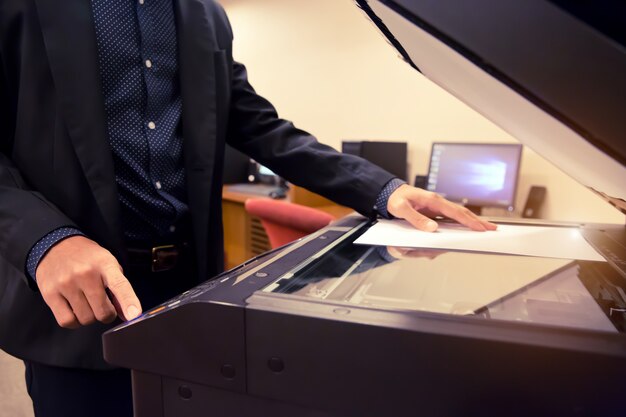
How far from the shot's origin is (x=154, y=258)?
811 millimetres

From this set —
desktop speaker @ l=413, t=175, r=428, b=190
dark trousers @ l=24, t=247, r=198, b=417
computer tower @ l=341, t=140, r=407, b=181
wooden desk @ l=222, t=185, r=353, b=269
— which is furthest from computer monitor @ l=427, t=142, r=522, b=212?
dark trousers @ l=24, t=247, r=198, b=417

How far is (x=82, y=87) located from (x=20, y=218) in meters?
0.24

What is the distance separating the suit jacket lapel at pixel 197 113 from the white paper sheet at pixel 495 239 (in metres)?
0.33

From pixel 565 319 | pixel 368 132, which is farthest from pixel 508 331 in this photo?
pixel 368 132

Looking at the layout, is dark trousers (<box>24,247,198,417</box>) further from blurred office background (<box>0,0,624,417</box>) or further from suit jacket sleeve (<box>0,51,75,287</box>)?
blurred office background (<box>0,0,624,417</box>)

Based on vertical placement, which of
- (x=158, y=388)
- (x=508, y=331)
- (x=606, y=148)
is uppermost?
(x=606, y=148)

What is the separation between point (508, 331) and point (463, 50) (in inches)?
8.8

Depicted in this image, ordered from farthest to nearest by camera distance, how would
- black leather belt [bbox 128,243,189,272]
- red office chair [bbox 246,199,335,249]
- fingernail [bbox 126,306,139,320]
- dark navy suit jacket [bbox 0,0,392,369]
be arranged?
red office chair [bbox 246,199,335,249] → black leather belt [bbox 128,243,189,272] → dark navy suit jacket [bbox 0,0,392,369] → fingernail [bbox 126,306,139,320]

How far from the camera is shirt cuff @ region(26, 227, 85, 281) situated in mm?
554

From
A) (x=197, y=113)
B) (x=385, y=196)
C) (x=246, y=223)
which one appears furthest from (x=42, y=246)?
(x=246, y=223)

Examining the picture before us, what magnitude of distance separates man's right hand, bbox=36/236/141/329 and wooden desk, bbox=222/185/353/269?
2.16 m

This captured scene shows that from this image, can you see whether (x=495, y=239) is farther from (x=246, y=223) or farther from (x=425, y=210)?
(x=246, y=223)

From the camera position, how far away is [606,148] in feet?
1.21

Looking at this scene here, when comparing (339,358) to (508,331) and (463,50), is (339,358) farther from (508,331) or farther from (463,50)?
(463,50)
